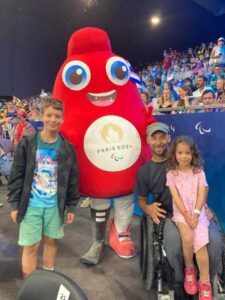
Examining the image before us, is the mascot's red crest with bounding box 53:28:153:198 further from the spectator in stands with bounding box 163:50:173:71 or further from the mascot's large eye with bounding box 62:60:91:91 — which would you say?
the spectator in stands with bounding box 163:50:173:71

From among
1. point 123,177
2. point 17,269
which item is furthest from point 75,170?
point 17,269

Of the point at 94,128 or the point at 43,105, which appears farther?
the point at 94,128

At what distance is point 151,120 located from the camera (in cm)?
202

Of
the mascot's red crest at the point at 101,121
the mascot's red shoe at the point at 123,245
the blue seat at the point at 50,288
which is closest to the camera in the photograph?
the blue seat at the point at 50,288

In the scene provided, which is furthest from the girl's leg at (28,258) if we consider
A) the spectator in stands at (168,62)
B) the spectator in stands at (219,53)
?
the spectator in stands at (168,62)

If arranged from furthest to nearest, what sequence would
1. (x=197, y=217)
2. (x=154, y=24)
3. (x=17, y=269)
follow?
(x=154, y=24) < (x=17, y=269) < (x=197, y=217)

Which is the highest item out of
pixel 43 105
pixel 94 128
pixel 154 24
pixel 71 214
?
pixel 154 24

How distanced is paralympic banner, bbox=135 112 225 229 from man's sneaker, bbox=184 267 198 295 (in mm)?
854

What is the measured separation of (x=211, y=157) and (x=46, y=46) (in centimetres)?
1050

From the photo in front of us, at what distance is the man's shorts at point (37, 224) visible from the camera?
5.20 feet

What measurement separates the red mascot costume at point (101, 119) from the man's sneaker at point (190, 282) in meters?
0.66

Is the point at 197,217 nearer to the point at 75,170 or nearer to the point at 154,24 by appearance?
the point at 75,170

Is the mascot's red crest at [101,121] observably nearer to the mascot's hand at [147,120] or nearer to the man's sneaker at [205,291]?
the mascot's hand at [147,120]

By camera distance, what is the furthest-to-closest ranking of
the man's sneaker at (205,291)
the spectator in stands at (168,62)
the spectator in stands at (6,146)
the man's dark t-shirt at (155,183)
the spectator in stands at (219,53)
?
the spectator in stands at (168,62) < the spectator in stands at (219,53) < the spectator in stands at (6,146) < the man's dark t-shirt at (155,183) < the man's sneaker at (205,291)
